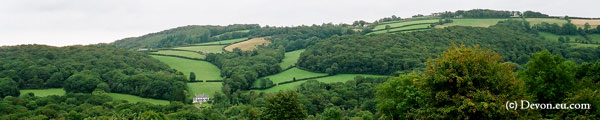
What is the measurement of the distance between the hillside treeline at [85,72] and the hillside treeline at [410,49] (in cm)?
3390

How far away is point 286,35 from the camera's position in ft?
532

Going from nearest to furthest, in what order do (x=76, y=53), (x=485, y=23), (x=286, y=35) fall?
(x=76, y=53) < (x=485, y=23) < (x=286, y=35)

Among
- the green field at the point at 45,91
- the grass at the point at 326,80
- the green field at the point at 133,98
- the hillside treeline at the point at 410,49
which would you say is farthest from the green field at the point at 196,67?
the green field at the point at 45,91

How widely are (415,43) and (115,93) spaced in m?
68.3

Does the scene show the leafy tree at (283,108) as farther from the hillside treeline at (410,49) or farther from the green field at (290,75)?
the hillside treeline at (410,49)

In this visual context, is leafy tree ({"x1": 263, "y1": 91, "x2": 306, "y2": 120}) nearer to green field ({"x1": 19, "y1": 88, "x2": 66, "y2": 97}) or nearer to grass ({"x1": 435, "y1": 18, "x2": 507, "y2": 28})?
green field ({"x1": 19, "y1": 88, "x2": 66, "y2": 97})

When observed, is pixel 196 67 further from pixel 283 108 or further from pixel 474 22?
pixel 474 22

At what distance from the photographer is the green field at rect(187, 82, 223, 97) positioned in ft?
325

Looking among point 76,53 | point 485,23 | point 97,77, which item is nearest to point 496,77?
point 97,77

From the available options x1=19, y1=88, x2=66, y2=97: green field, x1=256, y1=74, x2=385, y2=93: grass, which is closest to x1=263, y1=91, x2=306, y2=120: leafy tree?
x1=256, y1=74, x2=385, y2=93: grass

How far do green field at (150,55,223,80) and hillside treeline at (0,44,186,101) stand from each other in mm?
4400

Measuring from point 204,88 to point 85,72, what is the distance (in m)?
24.4

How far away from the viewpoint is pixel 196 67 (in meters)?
121

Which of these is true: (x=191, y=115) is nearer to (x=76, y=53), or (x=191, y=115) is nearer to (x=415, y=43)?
(x=76, y=53)
